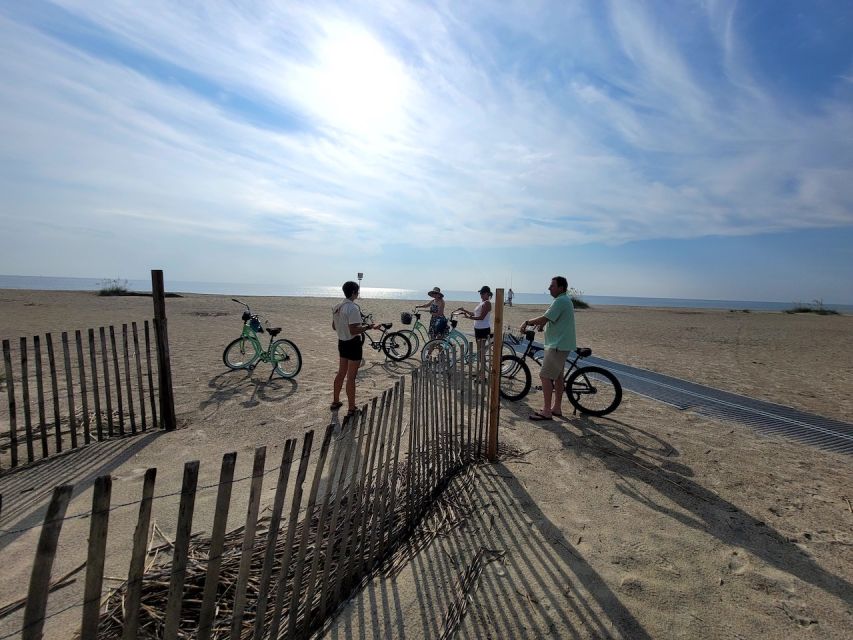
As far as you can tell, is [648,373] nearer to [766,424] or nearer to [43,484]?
[766,424]

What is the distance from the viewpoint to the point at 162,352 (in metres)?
5.19

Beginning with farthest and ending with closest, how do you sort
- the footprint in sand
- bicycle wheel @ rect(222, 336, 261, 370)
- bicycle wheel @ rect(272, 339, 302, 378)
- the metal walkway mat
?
bicycle wheel @ rect(222, 336, 261, 370) → bicycle wheel @ rect(272, 339, 302, 378) → the metal walkway mat → the footprint in sand

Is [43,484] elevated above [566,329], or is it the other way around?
[566,329]

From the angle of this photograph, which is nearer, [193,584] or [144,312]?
[193,584]

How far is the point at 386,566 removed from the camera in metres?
2.91

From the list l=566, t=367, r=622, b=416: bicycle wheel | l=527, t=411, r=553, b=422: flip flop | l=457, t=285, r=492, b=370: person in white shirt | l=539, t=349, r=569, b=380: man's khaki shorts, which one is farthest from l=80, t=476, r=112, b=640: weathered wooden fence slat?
l=457, t=285, r=492, b=370: person in white shirt

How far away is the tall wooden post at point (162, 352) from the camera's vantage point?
5.09 meters

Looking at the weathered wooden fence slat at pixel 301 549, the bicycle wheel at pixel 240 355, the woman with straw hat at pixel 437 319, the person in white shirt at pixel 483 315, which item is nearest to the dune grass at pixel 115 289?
the bicycle wheel at pixel 240 355

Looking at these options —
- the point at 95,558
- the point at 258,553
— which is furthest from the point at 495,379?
the point at 95,558

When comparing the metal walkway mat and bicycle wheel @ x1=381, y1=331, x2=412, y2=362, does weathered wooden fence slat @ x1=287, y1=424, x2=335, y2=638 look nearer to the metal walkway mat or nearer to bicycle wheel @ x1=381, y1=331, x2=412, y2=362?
the metal walkway mat

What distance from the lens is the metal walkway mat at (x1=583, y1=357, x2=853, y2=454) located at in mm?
5672

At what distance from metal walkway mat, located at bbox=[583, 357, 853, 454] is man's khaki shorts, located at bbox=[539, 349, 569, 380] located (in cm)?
260

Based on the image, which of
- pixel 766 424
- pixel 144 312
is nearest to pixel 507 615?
pixel 766 424

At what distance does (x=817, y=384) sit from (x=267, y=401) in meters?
11.1
